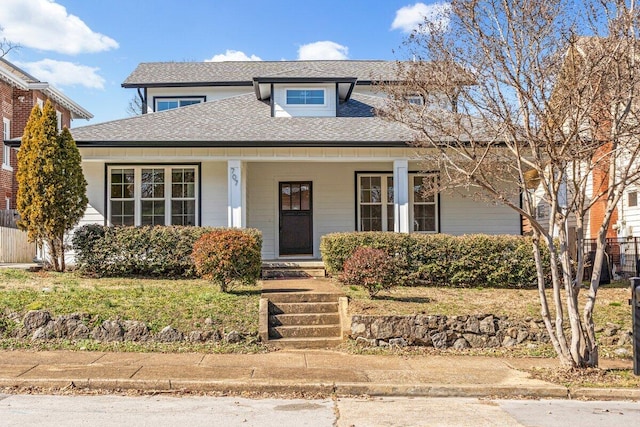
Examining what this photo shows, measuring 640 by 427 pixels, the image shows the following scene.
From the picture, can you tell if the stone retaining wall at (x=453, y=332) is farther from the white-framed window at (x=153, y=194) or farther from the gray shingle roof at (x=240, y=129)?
the white-framed window at (x=153, y=194)

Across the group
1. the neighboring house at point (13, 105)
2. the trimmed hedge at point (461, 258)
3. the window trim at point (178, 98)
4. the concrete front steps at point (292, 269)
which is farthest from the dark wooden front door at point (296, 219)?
the neighboring house at point (13, 105)

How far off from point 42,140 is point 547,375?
37.7ft

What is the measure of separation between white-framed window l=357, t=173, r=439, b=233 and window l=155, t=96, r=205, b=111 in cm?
754

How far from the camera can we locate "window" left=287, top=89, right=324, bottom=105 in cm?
1770

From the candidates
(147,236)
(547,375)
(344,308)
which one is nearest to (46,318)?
(147,236)

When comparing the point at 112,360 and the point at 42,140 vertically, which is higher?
the point at 42,140

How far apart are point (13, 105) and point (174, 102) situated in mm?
9764

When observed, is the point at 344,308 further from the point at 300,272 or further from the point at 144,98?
the point at 144,98

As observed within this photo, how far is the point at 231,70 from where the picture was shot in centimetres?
2292

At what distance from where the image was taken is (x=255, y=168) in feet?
56.5

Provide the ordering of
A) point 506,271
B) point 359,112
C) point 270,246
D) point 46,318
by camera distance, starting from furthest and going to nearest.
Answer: point 359,112, point 270,246, point 506,271, point 46,318

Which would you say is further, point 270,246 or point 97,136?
point 270,246

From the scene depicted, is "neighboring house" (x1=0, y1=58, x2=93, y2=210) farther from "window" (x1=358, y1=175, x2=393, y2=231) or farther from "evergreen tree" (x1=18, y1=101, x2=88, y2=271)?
"window" (x1=358, y1=175, x2=393, y2=231)

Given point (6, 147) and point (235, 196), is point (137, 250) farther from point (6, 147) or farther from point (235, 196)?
point (6, 147)
